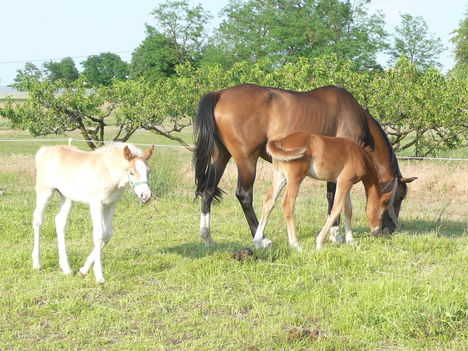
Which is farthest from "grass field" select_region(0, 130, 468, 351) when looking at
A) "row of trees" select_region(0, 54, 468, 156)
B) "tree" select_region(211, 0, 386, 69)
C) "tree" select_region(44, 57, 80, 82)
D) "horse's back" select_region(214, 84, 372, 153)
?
"tree" select_region(44, 57, 80, 82)

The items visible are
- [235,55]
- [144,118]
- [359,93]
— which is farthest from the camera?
[235,55]

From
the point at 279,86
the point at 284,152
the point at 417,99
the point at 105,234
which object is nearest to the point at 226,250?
the point at 284,152

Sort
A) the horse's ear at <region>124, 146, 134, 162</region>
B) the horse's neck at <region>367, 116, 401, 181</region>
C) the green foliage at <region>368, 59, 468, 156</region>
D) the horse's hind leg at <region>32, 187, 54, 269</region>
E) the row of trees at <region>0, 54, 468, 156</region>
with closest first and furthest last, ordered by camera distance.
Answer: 1. the horse's ear at <region>124, 146, 134, 162</region>
2. the horse's hind leg at <region>32, 187, 54, 269</region>
3. the horse's neck at <region>367, 116, 401, 181</region>
4. the green foliage at <region>368, 59, 468, 156</region>
5. the row of trees at <region>0, 54, 468, 156</region>

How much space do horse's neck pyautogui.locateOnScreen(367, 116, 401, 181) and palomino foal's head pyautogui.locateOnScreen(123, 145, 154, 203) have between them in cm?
352

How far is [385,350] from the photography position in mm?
3768

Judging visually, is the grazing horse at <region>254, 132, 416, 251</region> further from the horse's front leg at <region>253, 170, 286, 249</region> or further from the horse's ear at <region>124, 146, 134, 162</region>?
the horse's ear at <region>124, 146, 134, 162</region>

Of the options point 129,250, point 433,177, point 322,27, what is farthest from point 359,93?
point 322,27

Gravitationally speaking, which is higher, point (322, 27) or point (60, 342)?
point (322, 27)

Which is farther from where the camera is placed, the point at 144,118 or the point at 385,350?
the point at 144,118

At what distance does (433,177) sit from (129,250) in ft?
30.9

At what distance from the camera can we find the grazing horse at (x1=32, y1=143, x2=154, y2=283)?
5125mm

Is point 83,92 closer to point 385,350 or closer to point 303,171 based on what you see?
point 303,171

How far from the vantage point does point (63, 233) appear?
224 inches

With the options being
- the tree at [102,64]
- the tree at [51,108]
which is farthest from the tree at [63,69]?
the tree at [51,108]
